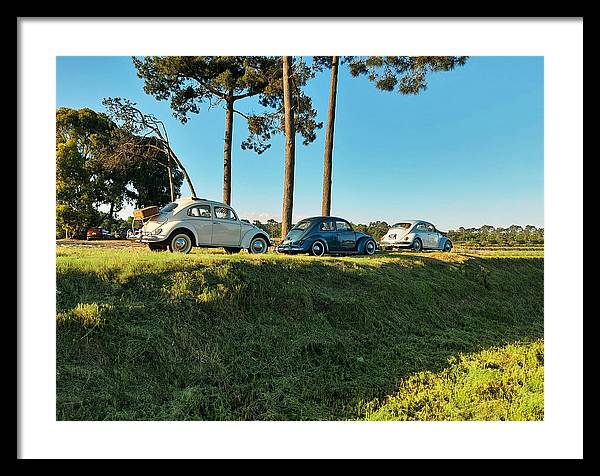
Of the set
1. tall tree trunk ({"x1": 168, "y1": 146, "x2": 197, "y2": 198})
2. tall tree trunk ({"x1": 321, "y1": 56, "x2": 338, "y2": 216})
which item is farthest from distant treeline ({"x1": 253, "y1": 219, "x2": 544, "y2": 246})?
tall tree trunk ({"x1": 168, "y1": 146, "x2": 197, "y2": 198})

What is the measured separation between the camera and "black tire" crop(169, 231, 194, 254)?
7.58 meters

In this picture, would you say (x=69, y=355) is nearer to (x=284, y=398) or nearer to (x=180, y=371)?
(x=180, y=371)

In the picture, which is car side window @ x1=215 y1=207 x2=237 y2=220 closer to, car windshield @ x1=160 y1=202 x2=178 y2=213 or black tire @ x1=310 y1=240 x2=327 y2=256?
car windshield @ x1=160 y1=202 x2=178 y2=213

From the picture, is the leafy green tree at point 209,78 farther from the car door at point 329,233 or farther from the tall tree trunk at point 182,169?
the car door at point 329,233

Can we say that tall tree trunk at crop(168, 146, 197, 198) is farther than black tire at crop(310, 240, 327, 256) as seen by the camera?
Yes

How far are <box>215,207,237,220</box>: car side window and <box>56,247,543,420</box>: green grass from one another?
1370 millimetres

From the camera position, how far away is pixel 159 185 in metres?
16.5

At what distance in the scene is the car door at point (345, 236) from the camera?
31.1ft

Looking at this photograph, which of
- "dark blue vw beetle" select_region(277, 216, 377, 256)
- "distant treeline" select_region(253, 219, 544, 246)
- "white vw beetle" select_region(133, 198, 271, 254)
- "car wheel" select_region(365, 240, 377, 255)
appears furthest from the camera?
"distant treeline" select_region(253, 219, 544, 246)

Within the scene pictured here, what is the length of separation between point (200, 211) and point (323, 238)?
266cm

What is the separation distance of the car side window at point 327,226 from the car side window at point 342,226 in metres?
0.14

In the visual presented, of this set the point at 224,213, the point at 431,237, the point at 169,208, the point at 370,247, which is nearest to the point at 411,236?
the point at 431,237

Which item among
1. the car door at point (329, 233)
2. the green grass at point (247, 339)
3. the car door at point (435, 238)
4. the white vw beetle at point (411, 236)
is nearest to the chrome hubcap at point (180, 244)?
the green grass at point (247, 339)

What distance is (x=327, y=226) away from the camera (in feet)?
30.7
